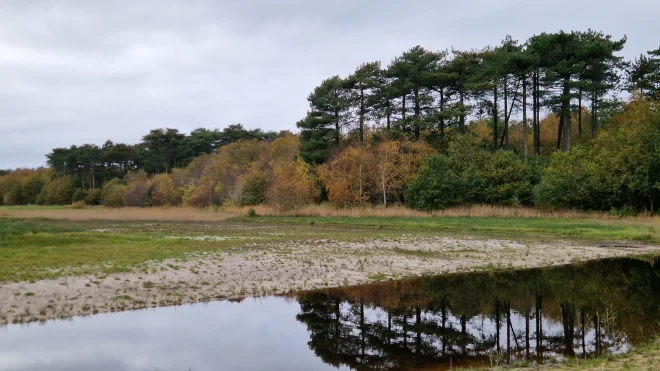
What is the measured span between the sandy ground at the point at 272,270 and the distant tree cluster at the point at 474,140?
19.9 metres

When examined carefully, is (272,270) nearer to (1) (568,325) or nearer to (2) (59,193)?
(1) (568,325)

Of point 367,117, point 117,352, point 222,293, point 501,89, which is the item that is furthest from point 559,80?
point 117,352

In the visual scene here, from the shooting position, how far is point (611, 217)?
4144cm

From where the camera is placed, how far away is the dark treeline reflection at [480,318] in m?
10.0

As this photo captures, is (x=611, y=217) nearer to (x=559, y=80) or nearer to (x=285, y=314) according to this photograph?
(x=559, y=80)

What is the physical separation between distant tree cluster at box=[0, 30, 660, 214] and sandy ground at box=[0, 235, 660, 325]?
785 inches

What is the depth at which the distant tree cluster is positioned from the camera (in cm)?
4581

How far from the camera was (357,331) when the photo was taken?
11945 millimetres

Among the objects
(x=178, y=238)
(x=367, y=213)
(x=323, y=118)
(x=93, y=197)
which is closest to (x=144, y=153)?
(x=93, y=197)

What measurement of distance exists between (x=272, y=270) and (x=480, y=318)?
9161 millimetres

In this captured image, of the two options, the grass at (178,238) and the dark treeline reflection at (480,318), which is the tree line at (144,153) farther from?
the dark treeline reflection at (480,318)

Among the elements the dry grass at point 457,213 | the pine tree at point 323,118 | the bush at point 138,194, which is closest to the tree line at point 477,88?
the pine tree at point 323,118

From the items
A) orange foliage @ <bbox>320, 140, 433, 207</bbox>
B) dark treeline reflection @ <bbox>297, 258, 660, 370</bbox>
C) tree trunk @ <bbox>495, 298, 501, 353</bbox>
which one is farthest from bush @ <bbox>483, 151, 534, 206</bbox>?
tree trunk @ <bbox>495, 298, 501, 353</bbox>

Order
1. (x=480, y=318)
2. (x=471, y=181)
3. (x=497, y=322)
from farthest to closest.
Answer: (x=471, y=181), (x=480, y=318), (x=497, y=322)
